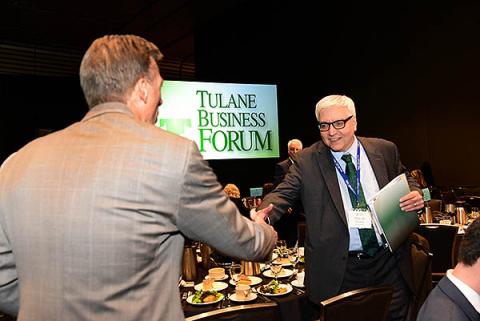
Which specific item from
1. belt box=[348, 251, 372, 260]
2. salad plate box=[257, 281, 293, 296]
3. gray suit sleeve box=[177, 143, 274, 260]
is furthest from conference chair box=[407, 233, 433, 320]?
gray suit sleeve box=[177, 143, 274, 260]

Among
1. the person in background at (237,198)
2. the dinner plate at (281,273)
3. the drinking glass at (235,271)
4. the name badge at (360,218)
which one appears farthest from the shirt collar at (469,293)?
the person in background at (237,198)

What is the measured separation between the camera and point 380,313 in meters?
1.92

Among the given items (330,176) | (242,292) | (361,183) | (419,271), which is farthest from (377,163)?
(242,292)

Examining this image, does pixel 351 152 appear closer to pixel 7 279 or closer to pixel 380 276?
pixel 380 276

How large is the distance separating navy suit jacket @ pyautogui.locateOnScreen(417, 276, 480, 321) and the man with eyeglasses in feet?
2.14

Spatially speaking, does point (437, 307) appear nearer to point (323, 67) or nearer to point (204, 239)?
point (204, 239)

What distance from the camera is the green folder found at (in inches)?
73.9

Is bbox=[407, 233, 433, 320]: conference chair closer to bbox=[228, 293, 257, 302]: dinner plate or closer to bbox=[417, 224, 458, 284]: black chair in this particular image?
bbox=[228, 293, 257, 302]: dinner plate

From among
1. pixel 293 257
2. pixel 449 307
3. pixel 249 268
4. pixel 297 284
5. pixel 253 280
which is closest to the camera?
pixel 449 307

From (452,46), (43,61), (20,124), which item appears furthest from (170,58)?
(452,46)

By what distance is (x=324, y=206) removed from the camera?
213cm

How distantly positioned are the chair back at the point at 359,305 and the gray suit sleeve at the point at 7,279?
117cm

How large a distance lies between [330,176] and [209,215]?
4.06 ft

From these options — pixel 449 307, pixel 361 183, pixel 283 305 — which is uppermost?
pixel 361 183
